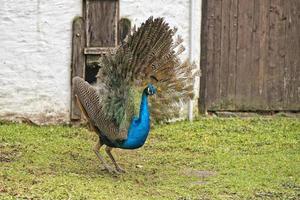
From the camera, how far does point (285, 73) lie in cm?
1127

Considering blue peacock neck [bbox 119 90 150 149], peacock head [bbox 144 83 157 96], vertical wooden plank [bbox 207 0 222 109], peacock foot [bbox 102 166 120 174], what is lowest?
peacock foot [bbox 102 166 120 174]

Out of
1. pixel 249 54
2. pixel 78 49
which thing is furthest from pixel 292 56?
pixel 78 49

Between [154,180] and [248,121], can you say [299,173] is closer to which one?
[154,180]

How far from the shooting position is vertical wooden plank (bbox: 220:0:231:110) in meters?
11.2

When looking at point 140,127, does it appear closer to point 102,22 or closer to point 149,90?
point 149,90

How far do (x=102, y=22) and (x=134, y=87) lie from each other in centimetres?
321

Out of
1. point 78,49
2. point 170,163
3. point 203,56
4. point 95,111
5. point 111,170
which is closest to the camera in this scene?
point 95,111

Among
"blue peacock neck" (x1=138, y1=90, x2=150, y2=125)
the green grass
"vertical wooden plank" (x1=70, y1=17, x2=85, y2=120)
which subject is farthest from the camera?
"vertical wooden plank" (x1=70, y1=17, x2=85, y2=120)

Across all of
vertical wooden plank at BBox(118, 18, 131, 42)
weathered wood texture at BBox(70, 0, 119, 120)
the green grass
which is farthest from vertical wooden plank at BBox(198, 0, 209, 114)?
weathered wood texture at BBox(70, 0, 119, 120)

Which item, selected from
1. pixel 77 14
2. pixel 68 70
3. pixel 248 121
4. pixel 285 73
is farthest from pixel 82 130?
pixel 285 73

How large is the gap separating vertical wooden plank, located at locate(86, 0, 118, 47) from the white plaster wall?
0.15 m

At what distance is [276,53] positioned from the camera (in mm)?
11227

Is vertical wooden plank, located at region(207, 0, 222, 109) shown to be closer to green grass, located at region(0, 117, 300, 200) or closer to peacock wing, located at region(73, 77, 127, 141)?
green grass, located at region(0, 117, 300, 200)

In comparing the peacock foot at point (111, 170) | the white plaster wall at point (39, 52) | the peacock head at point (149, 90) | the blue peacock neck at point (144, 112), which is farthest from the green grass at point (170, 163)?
the peacock head at point (149, 90)
